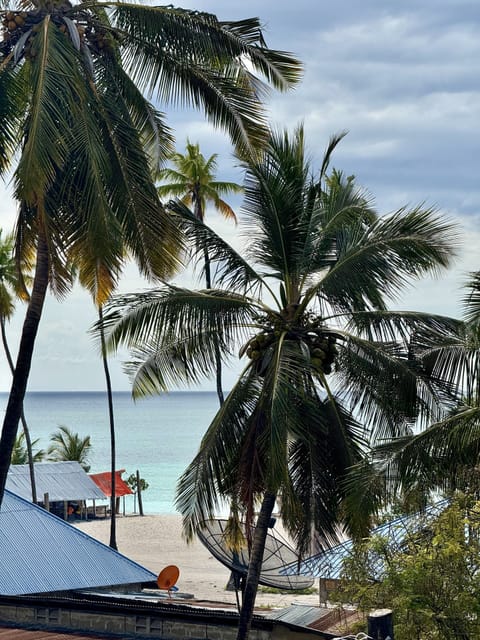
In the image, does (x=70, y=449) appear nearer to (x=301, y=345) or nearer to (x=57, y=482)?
(x=57, y=482)

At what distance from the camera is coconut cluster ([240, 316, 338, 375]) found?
1566 centimetres

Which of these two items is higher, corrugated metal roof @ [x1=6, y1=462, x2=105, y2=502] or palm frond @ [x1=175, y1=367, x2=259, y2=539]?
corrugated metal roof @ [x1=6, y1=462, x2=105, y2=502]

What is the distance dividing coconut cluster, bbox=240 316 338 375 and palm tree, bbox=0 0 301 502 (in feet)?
6.77

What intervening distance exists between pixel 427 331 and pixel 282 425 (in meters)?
3.13

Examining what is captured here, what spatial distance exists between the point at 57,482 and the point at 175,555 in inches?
438

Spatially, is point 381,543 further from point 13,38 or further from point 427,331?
point 13,38

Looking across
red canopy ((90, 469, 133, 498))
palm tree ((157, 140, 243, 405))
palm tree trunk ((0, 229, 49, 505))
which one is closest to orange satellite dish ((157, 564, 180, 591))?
palm tree trunk ((0, 229, 49, 505))

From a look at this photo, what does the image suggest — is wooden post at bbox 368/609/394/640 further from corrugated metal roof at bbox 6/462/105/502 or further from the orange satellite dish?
corrugated metal roof at bbox 6/462/105/502

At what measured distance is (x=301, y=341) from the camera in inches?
620

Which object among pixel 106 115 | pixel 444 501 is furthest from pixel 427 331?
pixel 106 115

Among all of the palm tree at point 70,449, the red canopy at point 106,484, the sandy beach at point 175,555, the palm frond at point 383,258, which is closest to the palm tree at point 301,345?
the palm frond at point 383,258

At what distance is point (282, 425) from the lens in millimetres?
14430

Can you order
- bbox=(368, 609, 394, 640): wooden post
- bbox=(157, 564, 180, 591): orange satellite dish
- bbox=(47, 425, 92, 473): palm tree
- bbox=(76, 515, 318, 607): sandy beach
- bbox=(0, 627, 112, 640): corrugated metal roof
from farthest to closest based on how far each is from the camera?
1. bbox=(47, 425, 92, 473): palm tree
2. bbox=(76, 515, 318, 607): sandy beach
3. bbox=(157, 564, 180, 591): orange satellite dish
4. bbox=(0, 627, 112, 640): corrugated metal roof
5. bbox=(368, 609, 394, 640): wooden post

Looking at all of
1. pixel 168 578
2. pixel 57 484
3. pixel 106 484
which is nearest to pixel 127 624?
pixel 168 578
